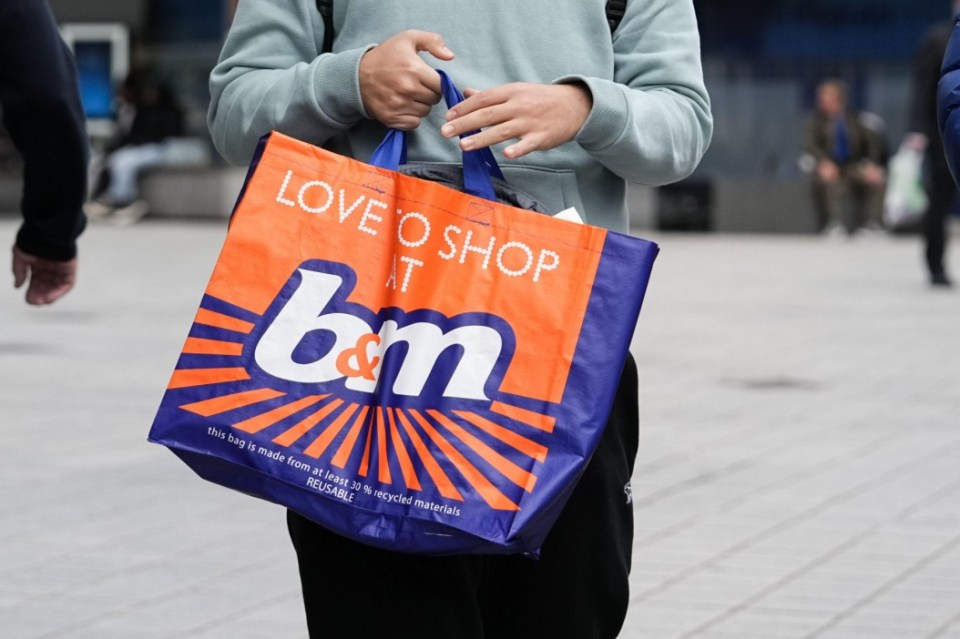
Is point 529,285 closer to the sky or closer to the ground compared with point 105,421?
closer to the sky

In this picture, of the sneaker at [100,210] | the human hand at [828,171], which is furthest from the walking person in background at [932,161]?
the sneaker at [100,210]

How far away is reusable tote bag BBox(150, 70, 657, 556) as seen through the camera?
214 centimetres

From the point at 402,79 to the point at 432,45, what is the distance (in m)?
0.06

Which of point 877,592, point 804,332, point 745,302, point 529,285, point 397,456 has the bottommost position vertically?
point 745,302

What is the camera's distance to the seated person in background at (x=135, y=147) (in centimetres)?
2177

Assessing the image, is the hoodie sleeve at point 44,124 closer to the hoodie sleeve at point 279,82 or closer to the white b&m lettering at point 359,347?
the hoodie sleeve at point 279,82

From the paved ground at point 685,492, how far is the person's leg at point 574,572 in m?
1.72

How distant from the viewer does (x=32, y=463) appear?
607cm

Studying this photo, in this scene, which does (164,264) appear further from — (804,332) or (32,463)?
(32,463)

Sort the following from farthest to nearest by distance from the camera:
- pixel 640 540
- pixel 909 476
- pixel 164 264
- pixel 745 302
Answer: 1. pixel 164 264
2. pixel 745 302
3. pixel 909 476
4. pixel 640 540

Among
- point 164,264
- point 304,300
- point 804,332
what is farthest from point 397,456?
point 164,264

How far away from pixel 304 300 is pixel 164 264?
42.2 feet

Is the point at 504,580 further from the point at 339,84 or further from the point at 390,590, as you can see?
the point at 339,84

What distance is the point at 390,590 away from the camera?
7.68 ft
